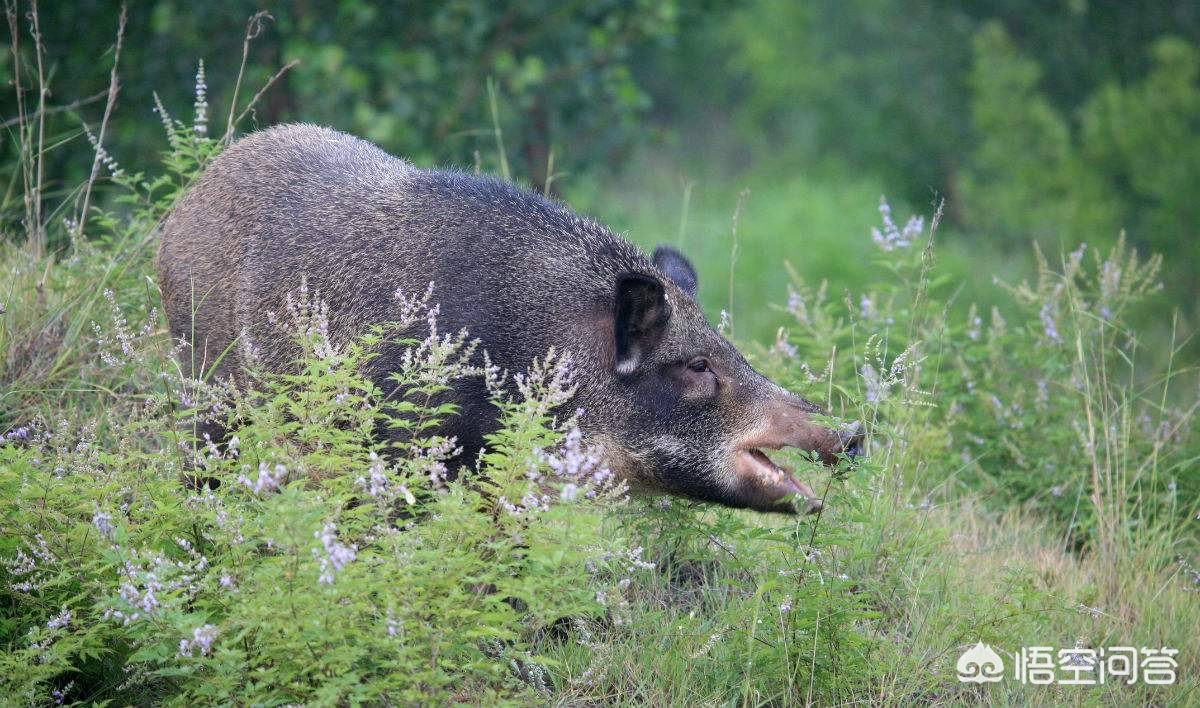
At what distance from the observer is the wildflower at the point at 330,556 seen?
10.6 feet

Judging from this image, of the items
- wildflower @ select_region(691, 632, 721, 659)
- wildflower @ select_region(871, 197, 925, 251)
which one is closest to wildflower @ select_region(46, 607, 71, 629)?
wildflower @ select_region(691, 632, 721, 659)

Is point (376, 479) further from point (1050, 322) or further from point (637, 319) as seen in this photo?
point (1050, 322)

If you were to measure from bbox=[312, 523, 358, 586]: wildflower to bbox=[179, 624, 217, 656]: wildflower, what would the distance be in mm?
305

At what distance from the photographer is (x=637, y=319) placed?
498 cm

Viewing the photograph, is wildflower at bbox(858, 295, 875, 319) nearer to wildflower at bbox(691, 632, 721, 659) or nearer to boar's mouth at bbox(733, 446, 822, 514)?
boar's mouth at bbox(733, 446, 822, 514)

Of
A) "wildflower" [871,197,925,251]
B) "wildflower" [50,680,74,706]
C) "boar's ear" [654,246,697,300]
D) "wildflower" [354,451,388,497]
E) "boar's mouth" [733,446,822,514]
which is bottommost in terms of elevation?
"wildflower" [50,680,74,706]

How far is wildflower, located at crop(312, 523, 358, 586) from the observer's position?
3.22 metres

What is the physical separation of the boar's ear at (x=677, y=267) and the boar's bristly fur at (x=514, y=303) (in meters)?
0.01

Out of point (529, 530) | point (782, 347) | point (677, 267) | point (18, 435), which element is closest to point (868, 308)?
point (782, 347)

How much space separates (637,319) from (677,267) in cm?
76

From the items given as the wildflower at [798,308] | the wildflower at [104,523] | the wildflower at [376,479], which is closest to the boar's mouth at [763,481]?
the wildflower at [798,308]

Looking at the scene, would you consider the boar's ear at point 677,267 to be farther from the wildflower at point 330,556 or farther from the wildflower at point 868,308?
the wildflower at point 330,556

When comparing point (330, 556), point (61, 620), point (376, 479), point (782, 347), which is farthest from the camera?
point (782, 347)

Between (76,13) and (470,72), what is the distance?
3147mm
